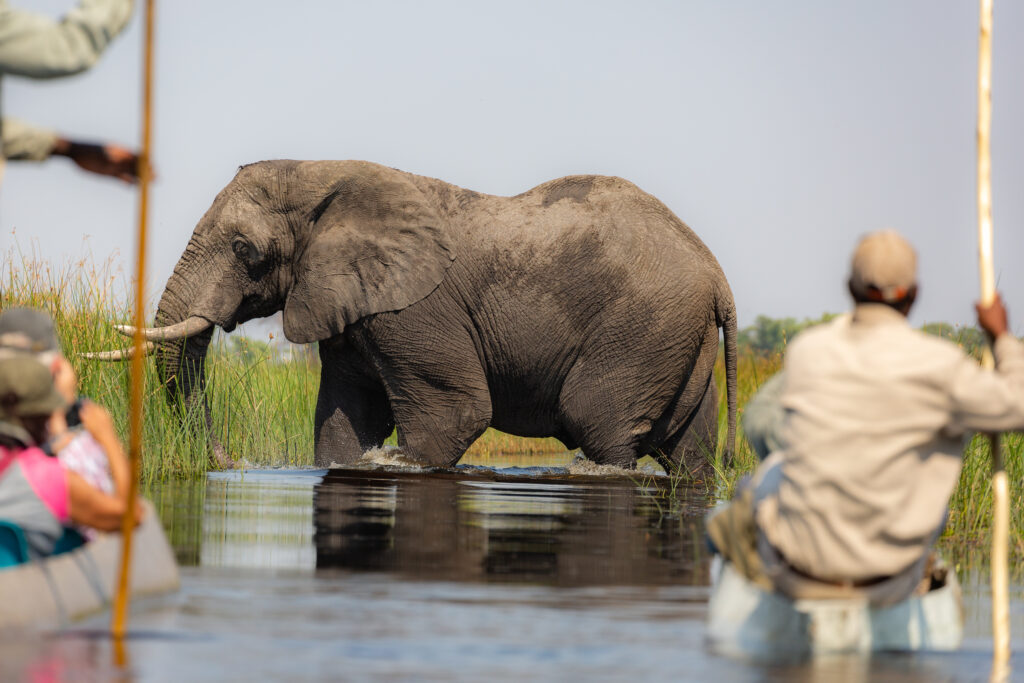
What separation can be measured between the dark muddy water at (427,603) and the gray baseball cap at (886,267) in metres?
1.22

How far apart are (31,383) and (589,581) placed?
279cm

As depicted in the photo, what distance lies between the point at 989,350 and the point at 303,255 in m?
9.16

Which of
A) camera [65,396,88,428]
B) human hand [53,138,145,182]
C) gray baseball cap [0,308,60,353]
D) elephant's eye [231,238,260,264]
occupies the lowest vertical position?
camera [65,396,88,428]

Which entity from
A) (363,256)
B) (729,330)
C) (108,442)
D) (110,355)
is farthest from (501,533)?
(729,330)

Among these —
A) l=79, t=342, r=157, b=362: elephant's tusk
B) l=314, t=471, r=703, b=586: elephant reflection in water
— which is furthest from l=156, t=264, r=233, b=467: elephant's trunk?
l=314, t=471, r=703, b=586: elephant reflection in water

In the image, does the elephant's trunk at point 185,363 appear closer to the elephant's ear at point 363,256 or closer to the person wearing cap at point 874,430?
the elephant's ear at point 363,256

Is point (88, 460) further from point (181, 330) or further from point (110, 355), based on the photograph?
point (181, 330)

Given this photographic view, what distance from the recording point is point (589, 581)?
7043 mm

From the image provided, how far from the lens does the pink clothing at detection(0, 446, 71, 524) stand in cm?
529

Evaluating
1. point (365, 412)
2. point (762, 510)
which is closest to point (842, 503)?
point (762, 510)

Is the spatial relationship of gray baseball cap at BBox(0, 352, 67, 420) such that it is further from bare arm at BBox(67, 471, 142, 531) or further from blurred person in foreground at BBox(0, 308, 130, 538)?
bare arm at BBox(67, 471, 142, 531)

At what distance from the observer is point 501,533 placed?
28.8 ft

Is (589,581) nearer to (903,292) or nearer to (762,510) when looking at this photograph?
(762,510)

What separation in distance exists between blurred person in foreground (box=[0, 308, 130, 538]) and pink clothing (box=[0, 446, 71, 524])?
154 mm
